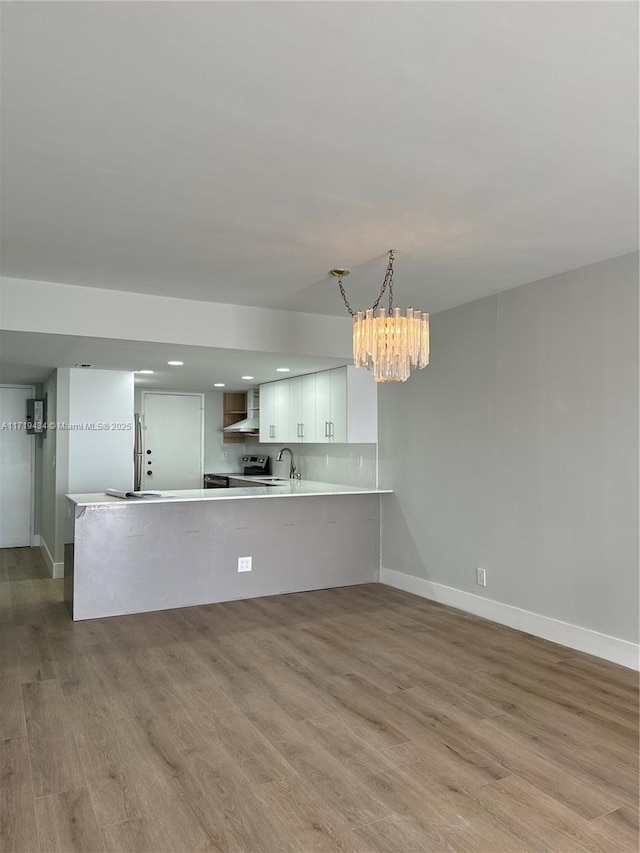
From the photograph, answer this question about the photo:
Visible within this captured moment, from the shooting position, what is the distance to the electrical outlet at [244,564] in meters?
5.33

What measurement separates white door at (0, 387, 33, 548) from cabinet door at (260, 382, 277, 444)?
3.07 metres

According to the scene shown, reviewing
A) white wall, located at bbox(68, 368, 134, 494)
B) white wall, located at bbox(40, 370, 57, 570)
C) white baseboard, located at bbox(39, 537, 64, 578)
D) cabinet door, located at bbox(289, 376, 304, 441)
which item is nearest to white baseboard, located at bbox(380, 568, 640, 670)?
cabinet door, located at bbox(289, 376, 304, 441)

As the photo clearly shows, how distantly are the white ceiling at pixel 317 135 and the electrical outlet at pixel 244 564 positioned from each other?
2.59 m

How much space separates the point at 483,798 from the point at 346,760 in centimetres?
57

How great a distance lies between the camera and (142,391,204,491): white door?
8.65m

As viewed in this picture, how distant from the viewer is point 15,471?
318 inches

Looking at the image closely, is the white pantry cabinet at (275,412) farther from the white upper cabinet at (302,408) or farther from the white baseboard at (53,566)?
the white baseboard at (53,566)

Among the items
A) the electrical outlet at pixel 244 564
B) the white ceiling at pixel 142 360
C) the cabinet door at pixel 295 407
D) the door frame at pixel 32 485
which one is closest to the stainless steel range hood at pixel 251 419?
the white ceiling at pixel 142 360

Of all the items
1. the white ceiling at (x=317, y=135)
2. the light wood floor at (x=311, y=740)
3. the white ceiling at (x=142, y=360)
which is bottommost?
the light wood floor at (x=311, y=740)

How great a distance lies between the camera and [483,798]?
231 centimetres

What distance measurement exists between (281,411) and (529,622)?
3.86m

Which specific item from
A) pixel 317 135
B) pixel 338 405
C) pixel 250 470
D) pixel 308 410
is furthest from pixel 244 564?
pixel 317 135

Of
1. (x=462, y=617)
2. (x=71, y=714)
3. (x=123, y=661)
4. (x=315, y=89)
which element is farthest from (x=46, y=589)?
(x=315, y=89)

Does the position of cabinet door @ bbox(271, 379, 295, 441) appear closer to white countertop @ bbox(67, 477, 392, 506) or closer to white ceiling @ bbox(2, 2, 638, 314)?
white countertop @ bbox(67, 477, 392, 506)
